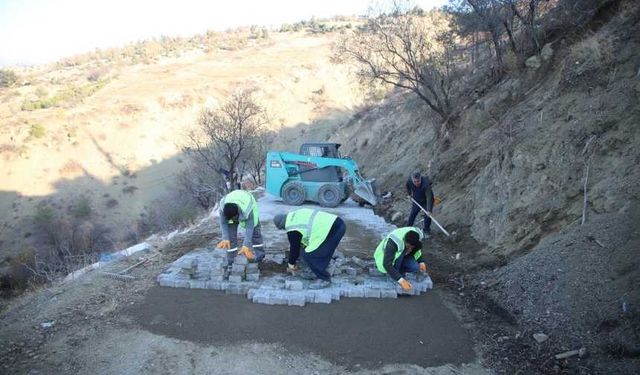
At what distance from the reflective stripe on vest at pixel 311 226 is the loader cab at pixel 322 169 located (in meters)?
8.65

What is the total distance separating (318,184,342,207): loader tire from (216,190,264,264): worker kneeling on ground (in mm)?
7658

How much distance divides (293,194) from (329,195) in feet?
4.29

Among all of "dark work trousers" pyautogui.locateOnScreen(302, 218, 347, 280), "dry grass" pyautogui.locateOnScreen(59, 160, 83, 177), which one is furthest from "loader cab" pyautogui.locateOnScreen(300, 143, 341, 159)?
"dry grass" pyautogui.locateOnScreen(59, 160, 83, 177)

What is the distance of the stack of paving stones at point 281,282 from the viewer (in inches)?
253

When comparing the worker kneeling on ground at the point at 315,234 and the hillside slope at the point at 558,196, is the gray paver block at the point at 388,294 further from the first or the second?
the hillside slope at the point at 558,196

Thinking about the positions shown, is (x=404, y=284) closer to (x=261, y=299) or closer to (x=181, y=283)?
(x=261, y=299)

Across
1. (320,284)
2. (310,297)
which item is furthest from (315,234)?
(310,297)

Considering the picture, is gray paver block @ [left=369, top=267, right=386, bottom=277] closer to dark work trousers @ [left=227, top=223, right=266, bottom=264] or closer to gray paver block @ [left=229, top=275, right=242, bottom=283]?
dark work trousers @ [left=227, top=223, right=266, bottom=264]

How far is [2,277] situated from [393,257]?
1724cm

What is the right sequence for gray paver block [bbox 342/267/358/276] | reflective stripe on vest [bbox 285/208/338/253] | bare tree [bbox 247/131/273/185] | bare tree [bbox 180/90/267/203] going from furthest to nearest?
bare tree [bbox 247/131/273/185]
bare tree [bbox 180/90/267/203]
gray paver block [bbox 342/267/358/276]
reflective stripe on vest [bbox 285/208/338/253]

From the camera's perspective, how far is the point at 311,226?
21.8ft

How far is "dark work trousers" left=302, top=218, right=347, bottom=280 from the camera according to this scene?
6.75 m

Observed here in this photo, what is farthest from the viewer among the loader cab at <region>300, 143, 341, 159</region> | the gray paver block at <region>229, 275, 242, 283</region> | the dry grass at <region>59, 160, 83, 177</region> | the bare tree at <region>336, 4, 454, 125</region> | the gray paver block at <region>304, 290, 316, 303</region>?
the dry grass at <region>59, 160, 83, 177</region>

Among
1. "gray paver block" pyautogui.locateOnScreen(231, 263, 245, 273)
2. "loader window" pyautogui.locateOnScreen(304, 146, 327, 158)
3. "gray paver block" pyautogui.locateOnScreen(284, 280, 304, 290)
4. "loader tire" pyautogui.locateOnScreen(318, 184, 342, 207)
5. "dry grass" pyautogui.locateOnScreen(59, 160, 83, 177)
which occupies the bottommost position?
"dry grass" pyautogui.locateOnScreen(59, 160, 83, 177)
